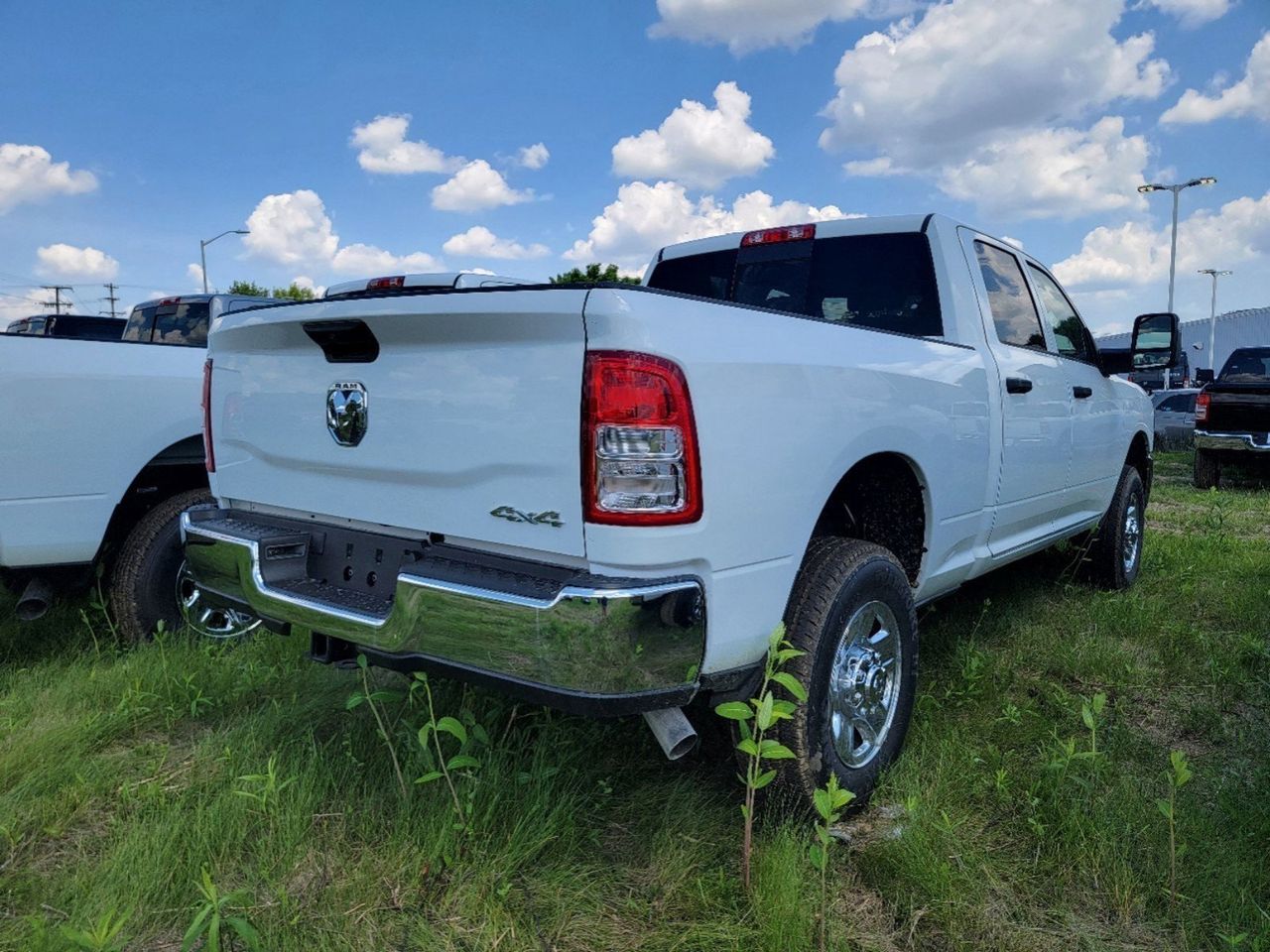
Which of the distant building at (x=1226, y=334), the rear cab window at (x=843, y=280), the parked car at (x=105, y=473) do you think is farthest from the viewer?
the distant building at (x=1226, y=334)

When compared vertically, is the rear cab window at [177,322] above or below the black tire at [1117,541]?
above

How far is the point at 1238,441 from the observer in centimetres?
1072

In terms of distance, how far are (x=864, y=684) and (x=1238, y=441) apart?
10366 mm

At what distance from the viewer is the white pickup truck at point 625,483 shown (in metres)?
1.96

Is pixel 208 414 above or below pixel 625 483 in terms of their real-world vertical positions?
above

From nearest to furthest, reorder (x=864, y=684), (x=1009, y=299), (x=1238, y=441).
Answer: (x=864, y=684) < (x=1009, y=299) < (x=1238, y=441)

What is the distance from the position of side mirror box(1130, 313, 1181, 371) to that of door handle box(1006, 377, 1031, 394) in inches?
56.9

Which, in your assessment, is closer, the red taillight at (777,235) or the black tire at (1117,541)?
the red taillight at (777,235)

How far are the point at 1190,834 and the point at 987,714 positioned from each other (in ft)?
2.88

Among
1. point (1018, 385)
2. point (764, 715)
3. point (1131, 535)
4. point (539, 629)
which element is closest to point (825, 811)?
point (764, 715)

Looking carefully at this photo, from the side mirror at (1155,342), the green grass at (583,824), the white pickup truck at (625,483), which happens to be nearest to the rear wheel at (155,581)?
the green grass at (583,824)

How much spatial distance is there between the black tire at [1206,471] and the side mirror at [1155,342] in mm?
7620

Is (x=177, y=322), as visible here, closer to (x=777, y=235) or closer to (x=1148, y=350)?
(x=777, y=235)

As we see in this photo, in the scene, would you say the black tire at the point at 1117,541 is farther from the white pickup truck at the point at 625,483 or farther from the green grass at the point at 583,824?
the white pickup truck at the point at 625,483
